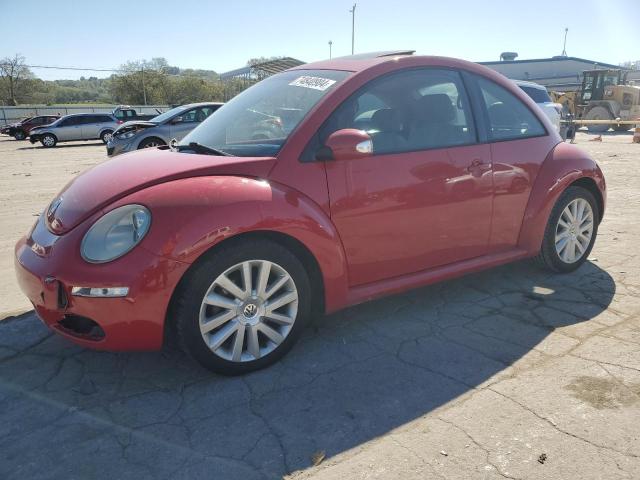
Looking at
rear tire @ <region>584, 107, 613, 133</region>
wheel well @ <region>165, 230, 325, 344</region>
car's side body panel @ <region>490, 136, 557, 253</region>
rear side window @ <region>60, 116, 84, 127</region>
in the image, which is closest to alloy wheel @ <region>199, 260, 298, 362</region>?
wheel well @ <region>165, 230, 325, 344</region>

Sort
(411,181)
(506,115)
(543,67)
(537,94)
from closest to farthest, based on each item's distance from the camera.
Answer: (411,181)
(506,115)
(537,94)
(543,67)

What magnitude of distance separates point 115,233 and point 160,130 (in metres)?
10.8

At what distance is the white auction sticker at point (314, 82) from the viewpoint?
3115 millimetres

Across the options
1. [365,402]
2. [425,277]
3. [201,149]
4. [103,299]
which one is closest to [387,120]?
[425,277]

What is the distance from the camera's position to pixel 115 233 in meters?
2.46

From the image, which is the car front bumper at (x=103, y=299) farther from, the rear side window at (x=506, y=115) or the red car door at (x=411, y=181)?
the rear side window at (x=506, y=115)

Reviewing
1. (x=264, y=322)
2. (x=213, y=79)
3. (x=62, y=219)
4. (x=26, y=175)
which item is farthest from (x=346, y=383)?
(x=213, y=79)

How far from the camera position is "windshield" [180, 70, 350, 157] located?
2979 millimetres

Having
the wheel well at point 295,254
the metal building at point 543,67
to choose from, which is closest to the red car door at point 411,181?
the wheel well at point 295,254

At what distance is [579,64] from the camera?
1993 inches

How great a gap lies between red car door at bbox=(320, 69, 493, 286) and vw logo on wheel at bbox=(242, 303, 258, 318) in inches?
25.1

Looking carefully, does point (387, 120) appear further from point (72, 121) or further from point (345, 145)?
point (72, 121)

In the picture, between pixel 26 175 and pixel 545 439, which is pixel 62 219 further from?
pixel 26 175

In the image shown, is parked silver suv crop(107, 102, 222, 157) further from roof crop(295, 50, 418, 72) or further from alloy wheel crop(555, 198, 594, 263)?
alloy wheel crop(555, 198, 594, 263)
